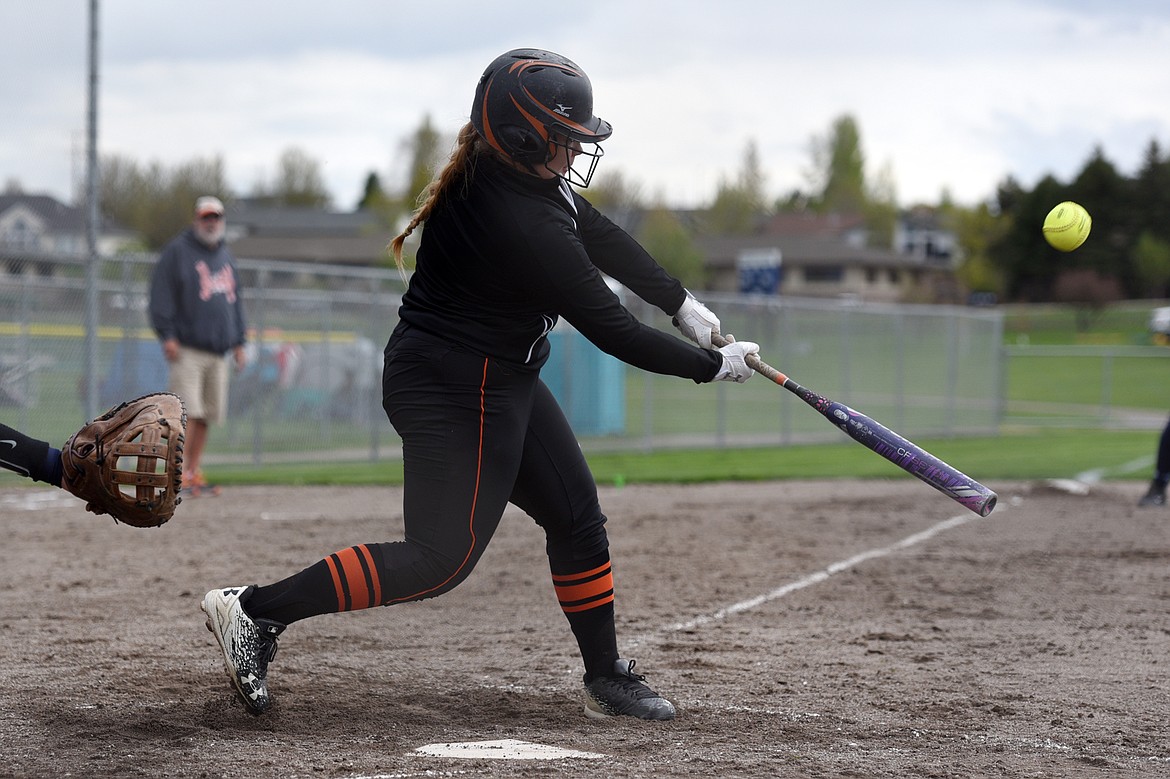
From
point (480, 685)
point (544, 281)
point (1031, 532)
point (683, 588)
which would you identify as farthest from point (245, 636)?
point (1031, 532)

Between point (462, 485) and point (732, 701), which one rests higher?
point (462, 485)

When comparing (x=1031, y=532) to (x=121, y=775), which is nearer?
(x=121, y=775)

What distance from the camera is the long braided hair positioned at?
3.91m

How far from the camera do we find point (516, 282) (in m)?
3.80

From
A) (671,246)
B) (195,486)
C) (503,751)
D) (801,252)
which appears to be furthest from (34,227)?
(801,252)

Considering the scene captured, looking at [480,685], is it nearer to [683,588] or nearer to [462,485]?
[462,485]

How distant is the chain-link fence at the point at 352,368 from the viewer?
11.4 m

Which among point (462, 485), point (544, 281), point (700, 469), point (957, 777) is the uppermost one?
point (544, 281)

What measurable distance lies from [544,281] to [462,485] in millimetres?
689

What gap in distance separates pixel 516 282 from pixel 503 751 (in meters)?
1.40

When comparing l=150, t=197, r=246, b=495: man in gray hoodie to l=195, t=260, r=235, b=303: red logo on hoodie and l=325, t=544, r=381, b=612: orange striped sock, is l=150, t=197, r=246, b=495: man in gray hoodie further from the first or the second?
l=325, t=544, r=381, b=612: orange striped sock

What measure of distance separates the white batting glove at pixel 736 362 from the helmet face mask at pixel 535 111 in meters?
0.81

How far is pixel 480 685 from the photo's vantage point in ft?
14.9

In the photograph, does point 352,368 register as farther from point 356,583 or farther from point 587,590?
point 356,583
